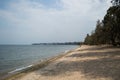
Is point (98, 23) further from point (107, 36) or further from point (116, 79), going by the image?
point (116, 79)

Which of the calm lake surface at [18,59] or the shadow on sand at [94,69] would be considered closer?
the shadow on sand at [94,69]

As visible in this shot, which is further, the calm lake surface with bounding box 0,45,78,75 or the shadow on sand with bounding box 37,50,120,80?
the calm lake surface with bounding box 0,45,78,75

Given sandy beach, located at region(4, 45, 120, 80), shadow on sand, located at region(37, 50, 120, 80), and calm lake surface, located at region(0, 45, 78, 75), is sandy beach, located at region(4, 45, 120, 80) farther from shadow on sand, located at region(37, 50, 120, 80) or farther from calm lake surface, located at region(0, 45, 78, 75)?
calm lake surface, located at region(0, 45, 78, 75)

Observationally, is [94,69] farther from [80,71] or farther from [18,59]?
[18,59]

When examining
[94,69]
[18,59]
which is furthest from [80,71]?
[18,59]

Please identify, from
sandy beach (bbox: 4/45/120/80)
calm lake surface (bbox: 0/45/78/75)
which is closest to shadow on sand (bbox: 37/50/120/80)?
sandy beach (bbox: 4/45/120/80)

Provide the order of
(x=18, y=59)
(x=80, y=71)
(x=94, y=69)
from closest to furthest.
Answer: (x=80, y=71) → (x=94, y=69) → (x=18, y=59)

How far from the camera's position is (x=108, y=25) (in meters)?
57.4

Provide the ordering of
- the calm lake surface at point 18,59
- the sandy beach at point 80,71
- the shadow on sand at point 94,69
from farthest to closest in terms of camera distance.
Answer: the calm lake surface at point 18,59, the shadow on sand at point 94,69, the sandy beach at point 80,71

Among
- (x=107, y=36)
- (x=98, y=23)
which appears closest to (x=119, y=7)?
(x=107, y=36)

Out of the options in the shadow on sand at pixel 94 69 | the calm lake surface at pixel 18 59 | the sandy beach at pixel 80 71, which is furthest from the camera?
the calm lake surface at pixel 18 59

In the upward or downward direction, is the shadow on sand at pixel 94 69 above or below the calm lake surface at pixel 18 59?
above

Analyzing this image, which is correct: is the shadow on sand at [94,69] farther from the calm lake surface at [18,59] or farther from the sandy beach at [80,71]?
the calm lake surface at [18,59]

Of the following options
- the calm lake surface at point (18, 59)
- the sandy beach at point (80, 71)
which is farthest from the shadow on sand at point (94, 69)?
the calm lake surface at point (18, 59)
